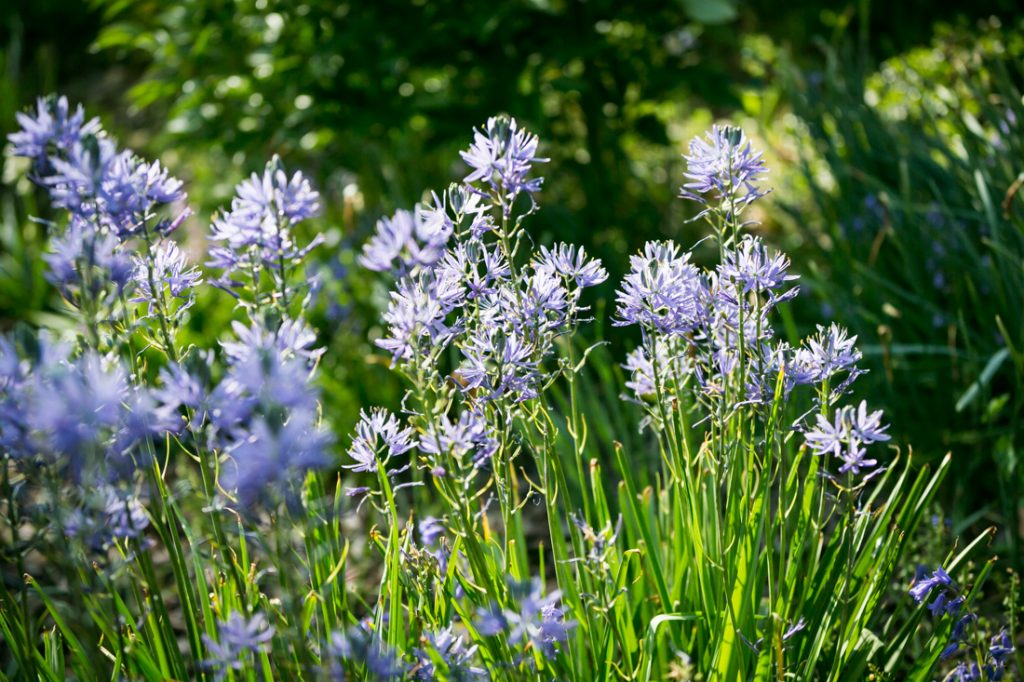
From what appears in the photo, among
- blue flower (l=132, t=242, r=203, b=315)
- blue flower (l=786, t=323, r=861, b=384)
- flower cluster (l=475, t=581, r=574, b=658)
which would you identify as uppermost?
→ blue flower (l=132, t=242, r=203, b=315)

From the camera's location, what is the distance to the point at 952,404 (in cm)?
276

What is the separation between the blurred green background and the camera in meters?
2.75

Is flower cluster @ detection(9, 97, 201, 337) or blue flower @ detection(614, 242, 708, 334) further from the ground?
flower cluster @ detection(9, 97, 201, 337)

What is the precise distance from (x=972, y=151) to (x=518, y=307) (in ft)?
6.77

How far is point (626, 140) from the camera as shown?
4.37 metres

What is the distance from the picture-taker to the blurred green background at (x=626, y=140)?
2.75 metres

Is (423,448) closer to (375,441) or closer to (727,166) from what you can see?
(375,441)

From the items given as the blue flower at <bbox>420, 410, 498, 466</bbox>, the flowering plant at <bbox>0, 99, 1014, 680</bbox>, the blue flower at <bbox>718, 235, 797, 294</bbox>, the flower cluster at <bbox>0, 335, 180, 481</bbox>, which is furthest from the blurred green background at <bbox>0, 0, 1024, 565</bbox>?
the flower cluster at <bbox>0, 335, 180, 481</bbox>

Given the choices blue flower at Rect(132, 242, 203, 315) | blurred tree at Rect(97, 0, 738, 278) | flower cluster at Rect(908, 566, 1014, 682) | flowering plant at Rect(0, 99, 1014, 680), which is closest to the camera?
flowering plant at Rect(0, 99, 1014, 680)

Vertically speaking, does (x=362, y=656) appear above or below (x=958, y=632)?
above

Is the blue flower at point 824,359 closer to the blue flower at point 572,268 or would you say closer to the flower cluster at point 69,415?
the blue flower at point 572,268

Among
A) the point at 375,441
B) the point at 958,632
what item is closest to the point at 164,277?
the point at 375,441

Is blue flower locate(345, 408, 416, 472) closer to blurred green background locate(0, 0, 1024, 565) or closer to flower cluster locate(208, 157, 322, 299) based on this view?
flower cluster locate(208, 157, 322, 299)

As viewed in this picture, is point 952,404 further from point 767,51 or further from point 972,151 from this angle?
Result: point 767,51
